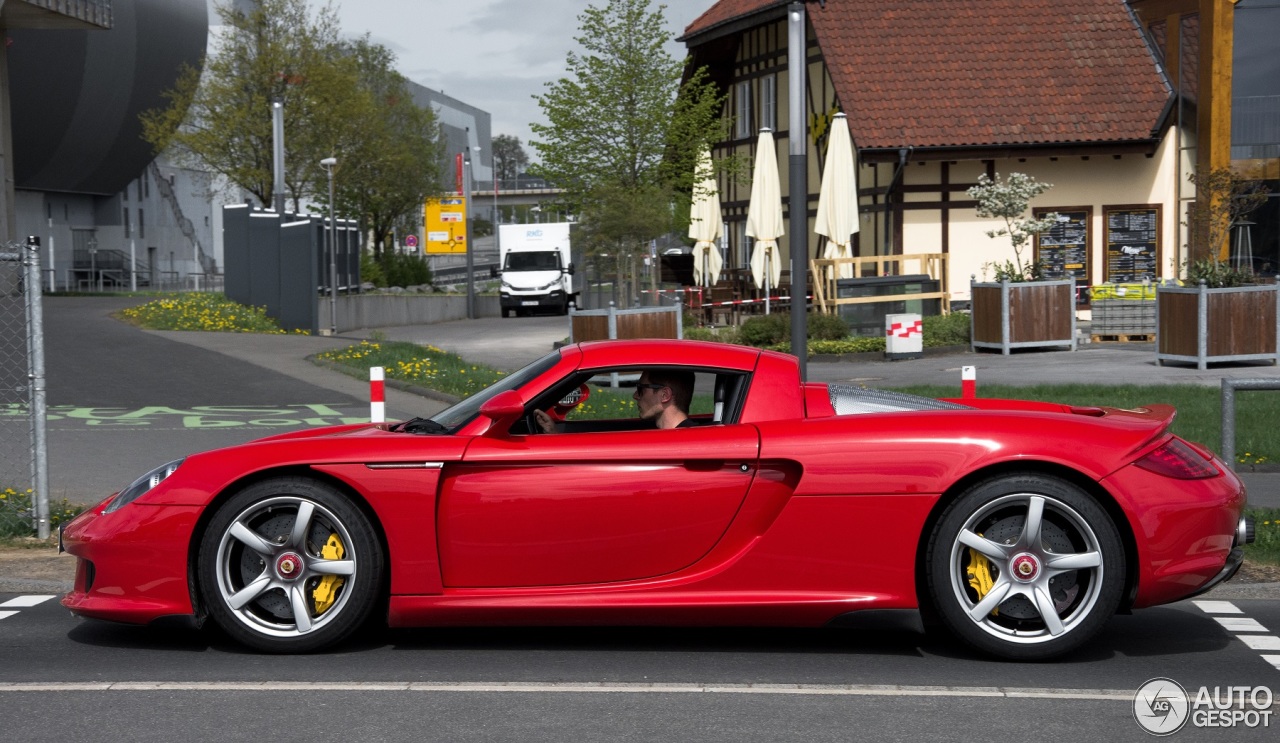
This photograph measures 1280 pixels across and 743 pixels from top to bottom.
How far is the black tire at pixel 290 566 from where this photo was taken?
5645 mm

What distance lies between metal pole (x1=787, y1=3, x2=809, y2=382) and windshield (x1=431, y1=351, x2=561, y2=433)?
730 centimetres

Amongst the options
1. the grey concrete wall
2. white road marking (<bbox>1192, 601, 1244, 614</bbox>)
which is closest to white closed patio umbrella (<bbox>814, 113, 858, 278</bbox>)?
the grey concrete wall

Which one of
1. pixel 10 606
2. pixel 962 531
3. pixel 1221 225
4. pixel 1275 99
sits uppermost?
pixel 1275 99

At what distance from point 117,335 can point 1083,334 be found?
17.4m

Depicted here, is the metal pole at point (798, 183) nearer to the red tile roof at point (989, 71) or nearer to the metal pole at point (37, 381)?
the metal pole at point (37, 381)

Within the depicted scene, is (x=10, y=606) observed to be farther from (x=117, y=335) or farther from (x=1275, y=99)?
(x=1275, y=99)

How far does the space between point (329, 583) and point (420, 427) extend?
0.70 m

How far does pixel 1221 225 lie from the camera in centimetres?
3044

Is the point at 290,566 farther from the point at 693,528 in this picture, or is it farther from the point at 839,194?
the point at 839,194

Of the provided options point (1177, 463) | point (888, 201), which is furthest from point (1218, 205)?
point (1177, 463)

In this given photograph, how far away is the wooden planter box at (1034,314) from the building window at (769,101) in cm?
1528

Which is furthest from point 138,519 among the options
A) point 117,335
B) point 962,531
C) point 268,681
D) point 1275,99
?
point 1275,99

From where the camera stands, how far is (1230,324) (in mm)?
20328

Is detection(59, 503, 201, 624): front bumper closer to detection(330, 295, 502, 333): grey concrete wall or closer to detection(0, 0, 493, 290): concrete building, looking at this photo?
detection(330, 295, 502, 333): grey concrete wall
